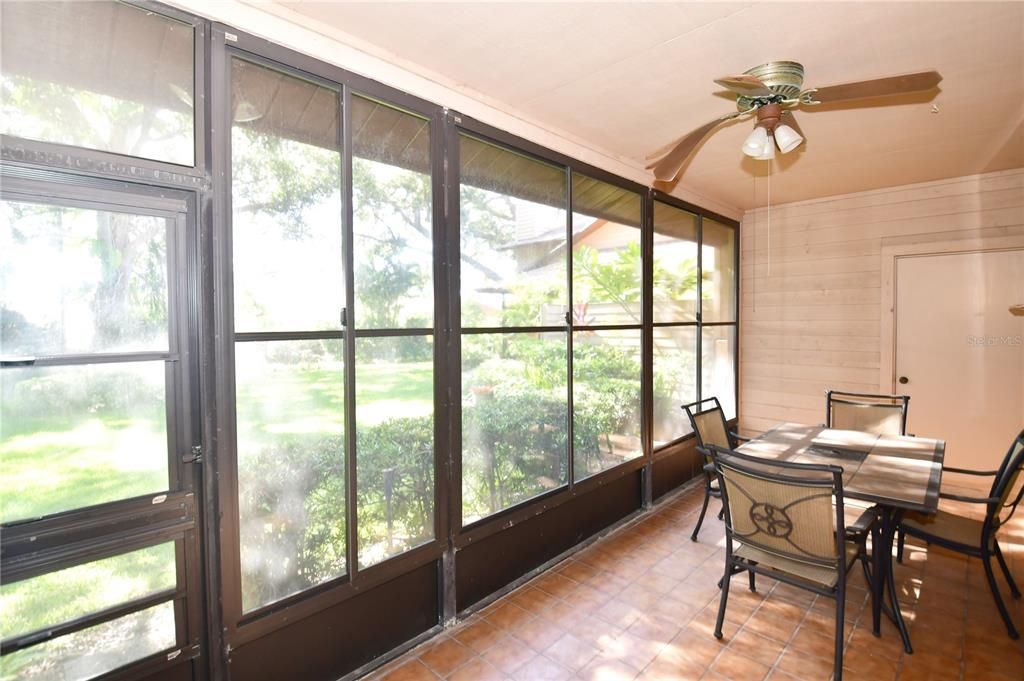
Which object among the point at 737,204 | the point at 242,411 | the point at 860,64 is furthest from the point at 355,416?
the point at 737,204

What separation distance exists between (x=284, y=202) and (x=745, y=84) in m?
1.77

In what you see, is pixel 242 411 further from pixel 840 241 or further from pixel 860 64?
pixel 840 241

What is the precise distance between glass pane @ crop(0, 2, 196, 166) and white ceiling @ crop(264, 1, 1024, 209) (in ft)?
1.57

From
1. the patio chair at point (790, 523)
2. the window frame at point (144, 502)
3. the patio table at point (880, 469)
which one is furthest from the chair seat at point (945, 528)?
the window frame at point (144, 502)

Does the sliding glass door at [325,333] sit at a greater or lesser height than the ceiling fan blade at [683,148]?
lesser

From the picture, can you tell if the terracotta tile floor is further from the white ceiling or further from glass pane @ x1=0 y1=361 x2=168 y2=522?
the white ceiling

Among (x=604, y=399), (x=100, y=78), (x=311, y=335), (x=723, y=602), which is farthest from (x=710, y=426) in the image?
(x=100, y=78)

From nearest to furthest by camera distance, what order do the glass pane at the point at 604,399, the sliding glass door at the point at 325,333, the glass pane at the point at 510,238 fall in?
1. the sliding glass door at the point at 325,333
2. the glass pane at the point at 510,238
3. the glass pane at the point at 604,399

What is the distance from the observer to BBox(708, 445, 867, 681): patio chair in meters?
1.99

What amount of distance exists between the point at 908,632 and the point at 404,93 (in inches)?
134

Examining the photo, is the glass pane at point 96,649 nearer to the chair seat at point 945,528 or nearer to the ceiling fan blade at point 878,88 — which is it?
the ceiling fan blade at point 878,88

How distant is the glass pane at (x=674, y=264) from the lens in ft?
13.3

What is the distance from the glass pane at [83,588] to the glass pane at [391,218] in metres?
1.07

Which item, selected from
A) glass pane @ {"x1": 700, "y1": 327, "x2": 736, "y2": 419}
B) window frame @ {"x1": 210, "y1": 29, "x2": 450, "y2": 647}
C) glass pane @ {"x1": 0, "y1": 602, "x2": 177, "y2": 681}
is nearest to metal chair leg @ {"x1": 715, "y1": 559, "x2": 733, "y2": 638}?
window frame @ {"x1": 210, "y1": 29, "x2": 450, "y2": 647}
